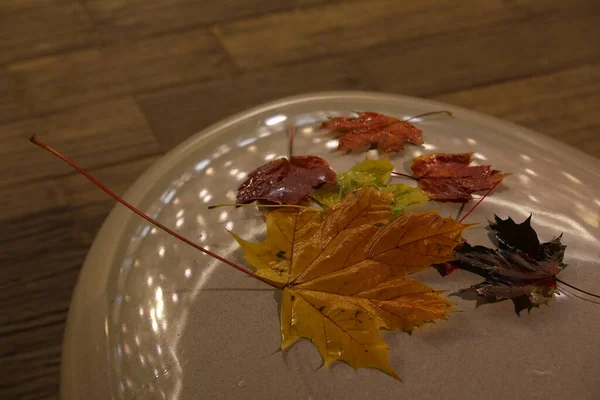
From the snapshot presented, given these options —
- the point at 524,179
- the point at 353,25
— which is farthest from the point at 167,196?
the point at 353,25

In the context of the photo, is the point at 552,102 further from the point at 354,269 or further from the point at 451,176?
the point at 354,269

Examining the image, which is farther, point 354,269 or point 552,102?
point 552,102

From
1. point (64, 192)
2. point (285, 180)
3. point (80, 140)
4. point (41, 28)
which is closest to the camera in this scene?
point (285, 180)

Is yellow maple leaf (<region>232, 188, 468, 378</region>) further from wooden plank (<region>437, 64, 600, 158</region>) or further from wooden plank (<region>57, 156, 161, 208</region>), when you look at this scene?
wooden plank (<region>437, 64, 600, 158</region>)

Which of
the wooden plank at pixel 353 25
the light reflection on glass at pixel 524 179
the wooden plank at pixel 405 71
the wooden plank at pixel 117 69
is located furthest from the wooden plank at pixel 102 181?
the light reflection on glass at pixel 524 179

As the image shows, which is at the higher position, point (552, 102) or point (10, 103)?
point (552, 102)

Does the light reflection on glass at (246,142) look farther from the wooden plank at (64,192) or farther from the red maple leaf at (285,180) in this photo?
the wooden plank at (64,192)

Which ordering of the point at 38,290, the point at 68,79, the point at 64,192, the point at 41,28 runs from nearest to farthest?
the point at 38,290, the point at 64,192, the point at 68,79, the point at 41,28
